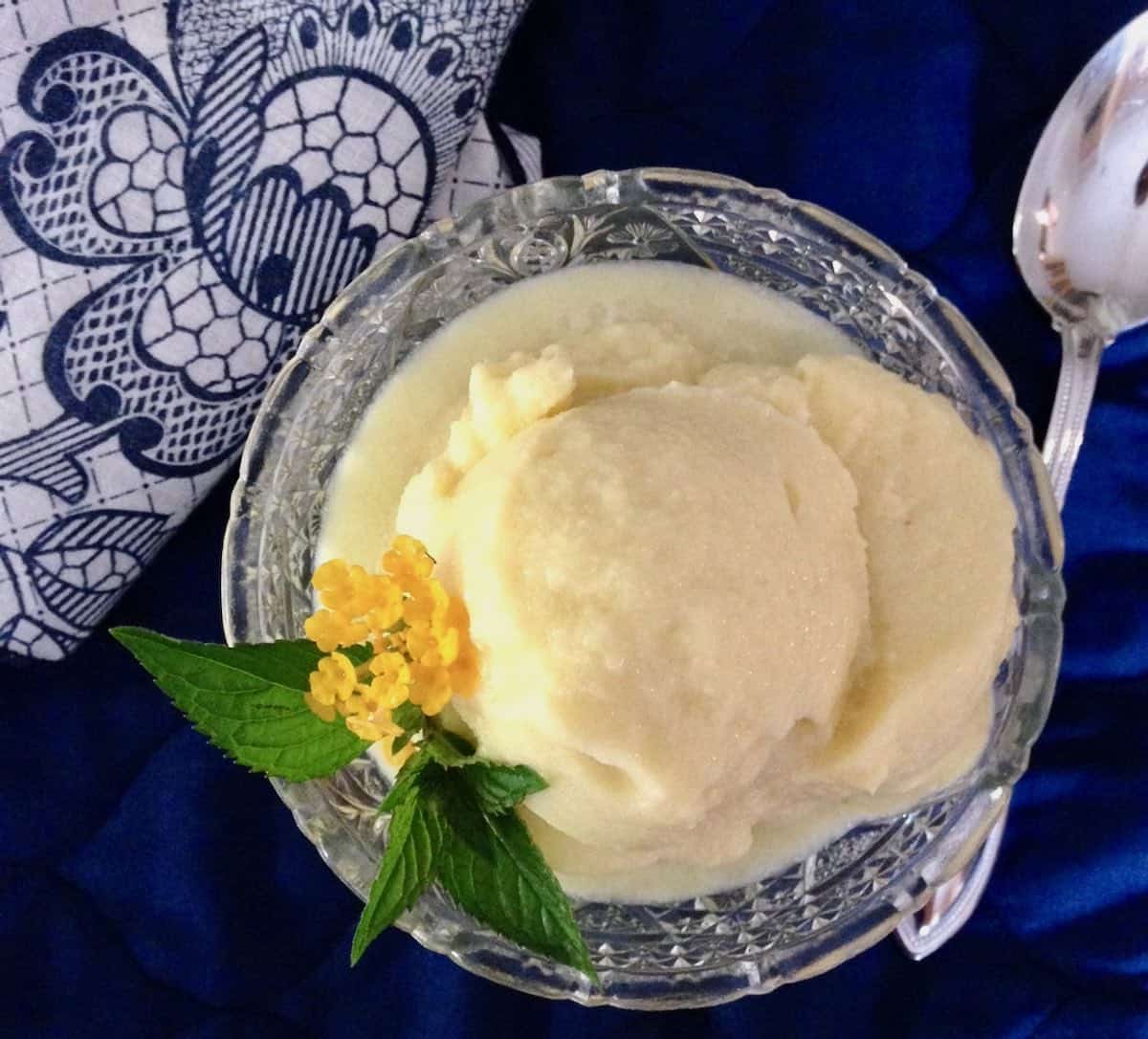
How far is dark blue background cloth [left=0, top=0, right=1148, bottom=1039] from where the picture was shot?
1171mm

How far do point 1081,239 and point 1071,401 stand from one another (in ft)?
0.56

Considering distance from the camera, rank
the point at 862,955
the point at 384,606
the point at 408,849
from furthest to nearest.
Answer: the point at 862,955 → the point at 408,849 → the point at 384,606

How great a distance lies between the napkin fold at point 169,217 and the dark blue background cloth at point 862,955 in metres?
0.11

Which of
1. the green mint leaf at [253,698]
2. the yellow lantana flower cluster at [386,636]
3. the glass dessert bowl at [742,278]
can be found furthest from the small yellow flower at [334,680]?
the glass dessert bowl at [742,278]

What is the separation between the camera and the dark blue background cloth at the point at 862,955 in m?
1.17

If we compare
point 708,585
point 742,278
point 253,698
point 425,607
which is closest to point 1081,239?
point 742,278

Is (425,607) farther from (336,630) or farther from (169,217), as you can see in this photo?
(169,217)

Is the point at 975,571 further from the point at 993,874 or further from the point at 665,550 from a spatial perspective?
the point at 993,874

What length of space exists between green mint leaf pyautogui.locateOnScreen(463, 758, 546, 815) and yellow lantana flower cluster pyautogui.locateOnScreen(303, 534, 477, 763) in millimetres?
85

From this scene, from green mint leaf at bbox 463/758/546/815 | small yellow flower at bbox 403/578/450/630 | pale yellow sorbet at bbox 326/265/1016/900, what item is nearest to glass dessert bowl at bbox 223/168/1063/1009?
pale yellow sorbet at bbox 326/265/1016/900

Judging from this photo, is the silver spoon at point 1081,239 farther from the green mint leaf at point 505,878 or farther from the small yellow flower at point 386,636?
the small yellow flower at point 386,636

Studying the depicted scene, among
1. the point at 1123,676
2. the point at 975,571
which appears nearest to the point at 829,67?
the point at 975,571

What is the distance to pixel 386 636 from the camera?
775 mm

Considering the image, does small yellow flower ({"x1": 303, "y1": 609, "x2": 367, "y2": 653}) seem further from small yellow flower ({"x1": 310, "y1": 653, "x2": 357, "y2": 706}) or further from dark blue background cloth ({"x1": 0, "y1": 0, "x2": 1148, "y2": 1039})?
dark blue background cloth ({"x1": 0, "y1": 0, "x2": 1148, "y2": 1039})
